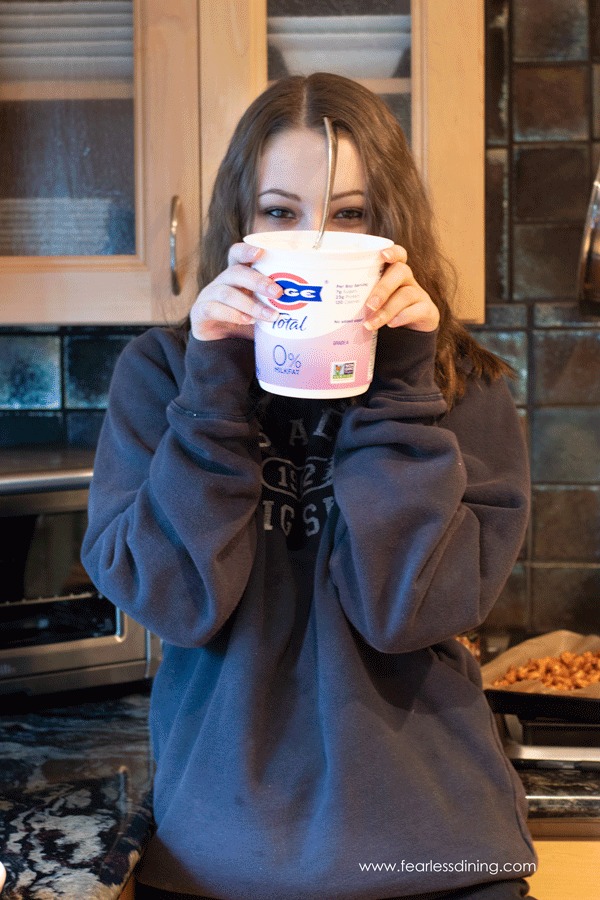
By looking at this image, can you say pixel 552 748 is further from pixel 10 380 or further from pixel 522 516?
pixel 10 380

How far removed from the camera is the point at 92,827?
3.23 feet

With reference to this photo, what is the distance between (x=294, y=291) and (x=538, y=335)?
975mm

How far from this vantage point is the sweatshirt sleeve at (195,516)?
0.91m

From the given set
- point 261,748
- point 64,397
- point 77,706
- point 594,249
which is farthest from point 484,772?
→ point 64,397

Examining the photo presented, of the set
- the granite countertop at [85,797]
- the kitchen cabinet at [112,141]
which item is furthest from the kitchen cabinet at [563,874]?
the kitchen cabinet at [112,141]

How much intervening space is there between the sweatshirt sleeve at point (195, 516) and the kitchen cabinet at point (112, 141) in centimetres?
45

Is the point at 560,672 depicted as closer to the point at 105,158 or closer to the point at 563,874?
the point at 563,874

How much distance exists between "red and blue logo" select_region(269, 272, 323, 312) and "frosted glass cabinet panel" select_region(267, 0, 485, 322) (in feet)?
2.00

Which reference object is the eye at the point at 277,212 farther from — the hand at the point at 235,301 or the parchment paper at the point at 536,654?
the parchment paper at the point at 536,654

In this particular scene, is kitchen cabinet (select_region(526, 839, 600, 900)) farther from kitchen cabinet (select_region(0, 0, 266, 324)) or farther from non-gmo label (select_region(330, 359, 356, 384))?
kitchen cabinet (select_region(0, 0, 266, 324))

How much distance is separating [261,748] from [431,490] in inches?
11.8

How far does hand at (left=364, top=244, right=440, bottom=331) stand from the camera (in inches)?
32.6

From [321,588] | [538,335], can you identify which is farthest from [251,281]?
[538,335]

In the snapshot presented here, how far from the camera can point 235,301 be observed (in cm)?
84
